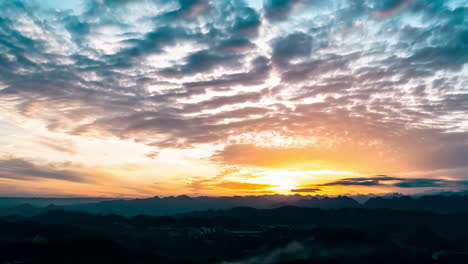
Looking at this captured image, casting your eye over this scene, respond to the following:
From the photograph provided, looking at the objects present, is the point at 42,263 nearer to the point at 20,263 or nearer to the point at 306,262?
the point at 20,263

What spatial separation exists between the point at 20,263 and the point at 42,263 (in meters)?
11.9

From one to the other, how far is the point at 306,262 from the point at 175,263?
8278 centimetres

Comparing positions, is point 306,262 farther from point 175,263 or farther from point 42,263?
point 42,263

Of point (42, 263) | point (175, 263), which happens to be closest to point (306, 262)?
point (175, 263)

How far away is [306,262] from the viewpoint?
200 metres

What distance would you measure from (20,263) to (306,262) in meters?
179

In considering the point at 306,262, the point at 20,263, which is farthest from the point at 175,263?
the point at 20,263

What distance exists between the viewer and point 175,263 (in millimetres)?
194250

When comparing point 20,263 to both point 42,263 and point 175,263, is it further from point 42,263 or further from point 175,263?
point 175,263

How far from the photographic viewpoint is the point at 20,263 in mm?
194375

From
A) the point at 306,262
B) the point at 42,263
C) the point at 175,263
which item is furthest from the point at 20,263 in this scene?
the point at 306,262

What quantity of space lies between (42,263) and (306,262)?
16852 centimetres
